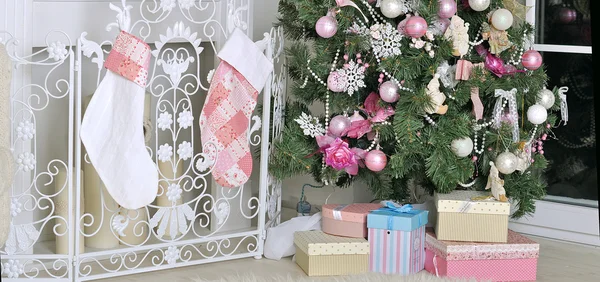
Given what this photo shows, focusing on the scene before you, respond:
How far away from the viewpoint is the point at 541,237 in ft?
9.50

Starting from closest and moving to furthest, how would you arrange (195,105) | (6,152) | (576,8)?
(6,152), (576,8), (195,105)

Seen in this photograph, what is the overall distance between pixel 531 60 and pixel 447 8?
0.96ft

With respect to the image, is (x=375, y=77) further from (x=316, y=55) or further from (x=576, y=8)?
(x=576, y=8)

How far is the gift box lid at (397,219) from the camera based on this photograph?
2355 millimetres

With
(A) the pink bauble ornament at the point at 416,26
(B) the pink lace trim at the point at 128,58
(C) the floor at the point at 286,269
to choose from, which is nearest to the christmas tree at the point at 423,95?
(A) the pink bauble ornament at the point at 416,26

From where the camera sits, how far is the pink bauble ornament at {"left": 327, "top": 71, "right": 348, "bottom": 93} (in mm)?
2410

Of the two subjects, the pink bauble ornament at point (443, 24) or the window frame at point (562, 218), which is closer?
the pink bauble ornament at point (443, 24)

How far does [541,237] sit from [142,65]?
5.04 feet

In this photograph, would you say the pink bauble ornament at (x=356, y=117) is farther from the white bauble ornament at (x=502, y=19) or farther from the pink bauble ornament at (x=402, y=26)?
the white bauble ornament at (x=502, y=19)

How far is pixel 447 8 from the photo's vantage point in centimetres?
236

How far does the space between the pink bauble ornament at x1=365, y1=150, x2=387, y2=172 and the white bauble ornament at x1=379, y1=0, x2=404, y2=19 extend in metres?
0.40

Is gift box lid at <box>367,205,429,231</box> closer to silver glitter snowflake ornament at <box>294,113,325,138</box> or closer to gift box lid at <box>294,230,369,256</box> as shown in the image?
gift box lid at <box>294,230,369,256</box>

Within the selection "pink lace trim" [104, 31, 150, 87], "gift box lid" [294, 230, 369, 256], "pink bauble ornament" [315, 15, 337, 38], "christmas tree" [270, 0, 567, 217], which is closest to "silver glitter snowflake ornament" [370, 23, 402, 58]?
"christmas tree" [270, 0, 567, 217]

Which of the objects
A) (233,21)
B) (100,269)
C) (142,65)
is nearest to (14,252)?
(100,269)
